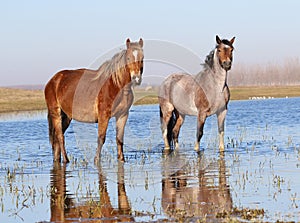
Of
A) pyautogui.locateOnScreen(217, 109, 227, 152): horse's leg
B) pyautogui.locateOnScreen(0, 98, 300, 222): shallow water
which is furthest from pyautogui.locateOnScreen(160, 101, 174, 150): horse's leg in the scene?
pyautogui.locateOnScreen(217, 109, 227, 152): horse's leg

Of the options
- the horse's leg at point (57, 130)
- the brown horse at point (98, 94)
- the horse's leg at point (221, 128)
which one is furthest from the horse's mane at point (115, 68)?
the horse's leg at point (221, 128)

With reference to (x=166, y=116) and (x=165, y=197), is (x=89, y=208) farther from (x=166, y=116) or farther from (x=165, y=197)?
(x=166, y=116)

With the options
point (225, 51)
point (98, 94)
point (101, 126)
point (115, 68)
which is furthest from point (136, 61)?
point (225, 51)

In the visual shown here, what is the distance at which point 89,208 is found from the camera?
677cm

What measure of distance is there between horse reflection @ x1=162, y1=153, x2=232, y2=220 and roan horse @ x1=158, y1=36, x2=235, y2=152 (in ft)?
8.40

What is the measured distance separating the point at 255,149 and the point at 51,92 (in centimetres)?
448

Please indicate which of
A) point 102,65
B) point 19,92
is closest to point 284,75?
point 19,92

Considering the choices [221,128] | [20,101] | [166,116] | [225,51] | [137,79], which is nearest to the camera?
[137,79]

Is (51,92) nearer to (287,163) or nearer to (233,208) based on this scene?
(287,163)

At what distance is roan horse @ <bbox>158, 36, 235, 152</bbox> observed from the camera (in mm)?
12078

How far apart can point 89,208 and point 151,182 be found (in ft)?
6.48

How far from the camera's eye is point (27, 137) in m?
18.0

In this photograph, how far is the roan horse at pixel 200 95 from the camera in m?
12.1

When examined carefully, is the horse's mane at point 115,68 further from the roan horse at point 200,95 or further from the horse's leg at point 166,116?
the horse's leg at point 166,116
